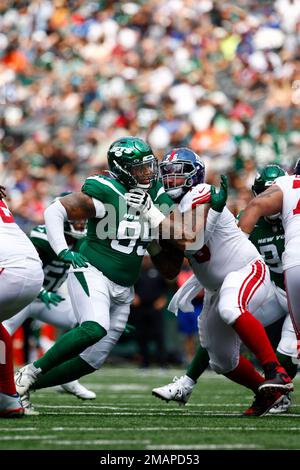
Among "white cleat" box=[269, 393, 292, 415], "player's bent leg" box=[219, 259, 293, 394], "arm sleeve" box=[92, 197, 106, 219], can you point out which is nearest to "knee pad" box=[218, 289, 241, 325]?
"player's bent leg" box=[219, 259, 293, 394]

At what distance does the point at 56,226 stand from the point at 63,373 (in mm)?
910

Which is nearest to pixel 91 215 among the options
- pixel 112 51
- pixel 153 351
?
pixel 153 351

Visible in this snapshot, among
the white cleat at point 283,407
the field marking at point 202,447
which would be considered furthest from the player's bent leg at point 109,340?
the field marking at point 202,447

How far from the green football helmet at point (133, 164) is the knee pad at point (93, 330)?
3.11ft

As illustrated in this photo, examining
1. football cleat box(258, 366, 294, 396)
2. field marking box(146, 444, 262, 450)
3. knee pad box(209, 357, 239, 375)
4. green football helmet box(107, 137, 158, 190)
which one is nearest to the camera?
field marking box(146, 444, 262, 450)

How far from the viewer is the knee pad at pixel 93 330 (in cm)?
539

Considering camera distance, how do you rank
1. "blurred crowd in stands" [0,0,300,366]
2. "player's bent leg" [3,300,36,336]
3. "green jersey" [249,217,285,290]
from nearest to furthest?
"green jersey" [249,217,285,290], "player's bent leg" [3,300,36,336], "blurred crowd in stands" [0,0,300,366]

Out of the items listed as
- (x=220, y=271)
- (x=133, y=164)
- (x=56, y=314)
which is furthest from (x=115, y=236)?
(x=56, y=314)

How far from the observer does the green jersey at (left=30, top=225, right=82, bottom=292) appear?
747cm

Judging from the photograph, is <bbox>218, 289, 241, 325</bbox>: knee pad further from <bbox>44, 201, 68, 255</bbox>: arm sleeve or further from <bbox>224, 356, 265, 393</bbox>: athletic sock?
<bbox>44, 201, 68, 255</bbox>: arm sleeve

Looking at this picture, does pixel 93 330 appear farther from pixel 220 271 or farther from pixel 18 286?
pixel 220 271

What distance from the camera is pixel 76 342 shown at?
541 cm

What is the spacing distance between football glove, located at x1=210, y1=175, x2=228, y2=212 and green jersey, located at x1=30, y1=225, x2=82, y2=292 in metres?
2.02

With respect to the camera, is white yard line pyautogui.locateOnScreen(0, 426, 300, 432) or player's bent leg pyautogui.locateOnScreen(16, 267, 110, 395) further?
player's bent leg pyautogui.locateOnScreen(16, 267, 110, 395)
